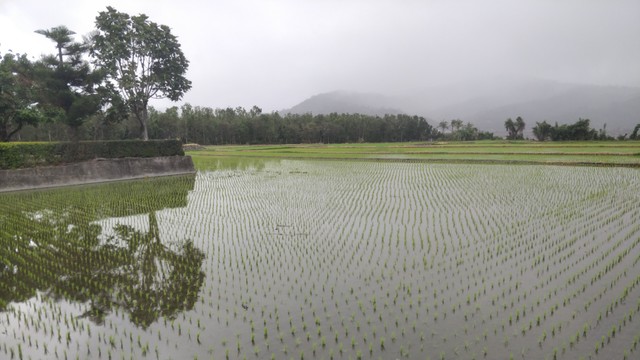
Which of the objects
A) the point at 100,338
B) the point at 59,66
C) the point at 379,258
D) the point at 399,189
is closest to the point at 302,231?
the point at 379,258

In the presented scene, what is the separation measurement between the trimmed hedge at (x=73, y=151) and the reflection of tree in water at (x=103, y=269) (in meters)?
11.0

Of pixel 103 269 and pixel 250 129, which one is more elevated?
pixel 250 129

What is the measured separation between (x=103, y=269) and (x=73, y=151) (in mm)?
17955

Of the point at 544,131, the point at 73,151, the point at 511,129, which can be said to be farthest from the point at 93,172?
the point at 511,129

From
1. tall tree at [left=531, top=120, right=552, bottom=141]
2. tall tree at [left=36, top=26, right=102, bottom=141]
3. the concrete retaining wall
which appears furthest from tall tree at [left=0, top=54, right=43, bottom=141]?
tall tree at [left=531, top=120, right=552, bottom=141]

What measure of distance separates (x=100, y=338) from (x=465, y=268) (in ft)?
19.9

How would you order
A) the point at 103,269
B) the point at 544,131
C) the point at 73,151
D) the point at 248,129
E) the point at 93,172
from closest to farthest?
1. the point at 103,269
2. the point at 73,151
3. the point at 93,172
4. the point at 544,131
5. the point at 248,129

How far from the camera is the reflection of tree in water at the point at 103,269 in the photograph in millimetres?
6012

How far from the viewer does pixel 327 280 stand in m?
6.72

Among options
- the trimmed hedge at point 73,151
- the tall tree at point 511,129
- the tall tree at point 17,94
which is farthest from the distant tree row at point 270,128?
the trimmed hedge at point 73,151

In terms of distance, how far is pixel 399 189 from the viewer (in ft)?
55.6

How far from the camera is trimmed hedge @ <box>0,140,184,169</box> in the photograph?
761 inches

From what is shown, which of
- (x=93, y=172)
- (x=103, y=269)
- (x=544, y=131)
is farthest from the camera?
(x=544, y=131)

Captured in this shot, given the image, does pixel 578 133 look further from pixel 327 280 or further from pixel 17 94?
pixel 17 94
